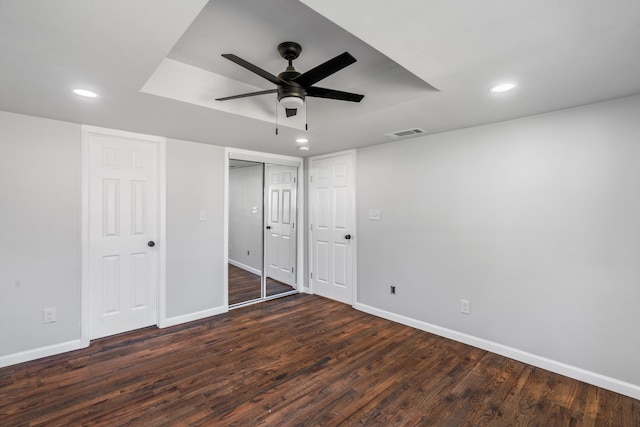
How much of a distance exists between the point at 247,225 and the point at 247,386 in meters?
2.88

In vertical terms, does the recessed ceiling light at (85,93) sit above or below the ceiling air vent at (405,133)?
below

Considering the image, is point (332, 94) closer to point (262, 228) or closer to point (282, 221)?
point (262, 228)

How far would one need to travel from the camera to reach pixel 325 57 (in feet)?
7.37

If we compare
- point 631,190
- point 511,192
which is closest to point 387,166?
point 511,192

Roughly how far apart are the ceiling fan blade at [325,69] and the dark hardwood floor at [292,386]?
2.18m

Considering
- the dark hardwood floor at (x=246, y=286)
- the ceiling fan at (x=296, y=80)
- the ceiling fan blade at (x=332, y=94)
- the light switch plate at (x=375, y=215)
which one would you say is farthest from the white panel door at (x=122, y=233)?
the light switch plate at (x=375, y=215)

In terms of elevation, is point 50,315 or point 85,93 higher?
point 85,93

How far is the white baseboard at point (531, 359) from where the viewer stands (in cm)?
222

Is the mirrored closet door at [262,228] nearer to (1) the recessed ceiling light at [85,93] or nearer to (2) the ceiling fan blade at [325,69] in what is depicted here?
(1) the recessed ceiling light at [85,93]

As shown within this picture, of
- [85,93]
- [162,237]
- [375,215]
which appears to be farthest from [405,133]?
[162,237]

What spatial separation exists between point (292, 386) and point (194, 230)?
2207 millimetres

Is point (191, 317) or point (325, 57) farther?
point (191, 317)

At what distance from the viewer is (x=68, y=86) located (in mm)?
2004

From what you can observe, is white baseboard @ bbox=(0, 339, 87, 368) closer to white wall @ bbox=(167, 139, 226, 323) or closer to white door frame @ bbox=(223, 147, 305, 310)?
white wall @ bbox=(167, 139, 226, 323)
